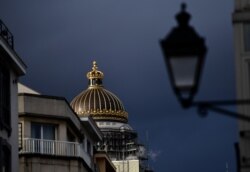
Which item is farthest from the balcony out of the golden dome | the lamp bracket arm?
the golden dome

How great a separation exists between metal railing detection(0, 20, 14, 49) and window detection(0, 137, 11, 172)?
4.12m

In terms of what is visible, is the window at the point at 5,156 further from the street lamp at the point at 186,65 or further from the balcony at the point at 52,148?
the street lamp at the point at 186,65

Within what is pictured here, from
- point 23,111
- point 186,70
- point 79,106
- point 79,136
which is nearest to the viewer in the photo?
point 186,70

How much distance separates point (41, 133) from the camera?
59438mm

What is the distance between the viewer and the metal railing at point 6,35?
47.9 metres

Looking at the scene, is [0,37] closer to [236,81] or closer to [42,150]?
[42,150]

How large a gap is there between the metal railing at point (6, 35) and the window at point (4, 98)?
1033mm

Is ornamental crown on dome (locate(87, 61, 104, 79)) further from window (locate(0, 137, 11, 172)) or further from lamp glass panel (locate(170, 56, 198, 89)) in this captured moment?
lamp glass panel (locate(170, 56, 198, 89))

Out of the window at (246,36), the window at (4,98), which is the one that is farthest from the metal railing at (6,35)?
the window at (246,36)

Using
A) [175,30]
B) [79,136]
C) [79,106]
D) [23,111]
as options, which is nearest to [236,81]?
[175,30]

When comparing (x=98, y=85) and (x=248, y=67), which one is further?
(x=98, y=85)

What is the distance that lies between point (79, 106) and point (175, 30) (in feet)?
453

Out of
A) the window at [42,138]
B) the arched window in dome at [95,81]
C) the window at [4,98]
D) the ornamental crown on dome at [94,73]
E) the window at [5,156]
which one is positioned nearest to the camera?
the window at [5,156]

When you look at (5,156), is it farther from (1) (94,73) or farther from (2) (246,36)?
(1) (94,73)
